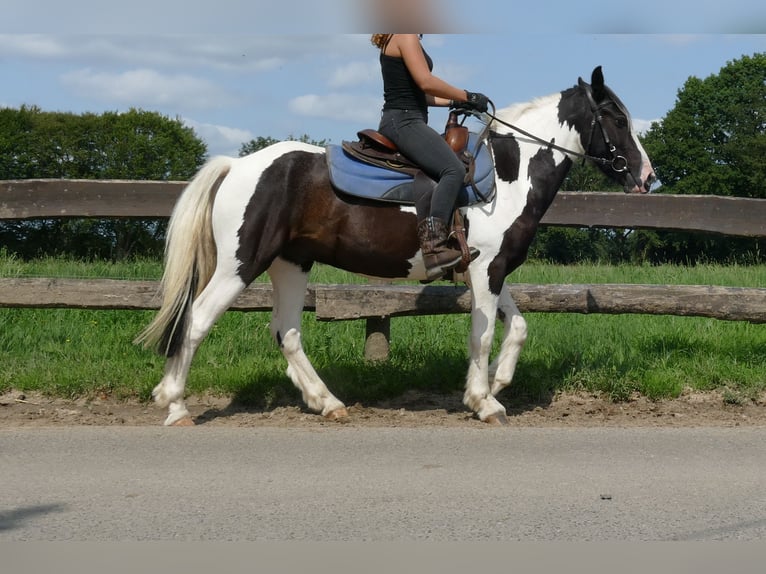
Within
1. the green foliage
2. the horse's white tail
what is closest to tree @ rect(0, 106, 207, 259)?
the horse's white tail

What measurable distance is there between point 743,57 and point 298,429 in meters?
41.7

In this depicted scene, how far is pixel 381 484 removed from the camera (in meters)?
4.65

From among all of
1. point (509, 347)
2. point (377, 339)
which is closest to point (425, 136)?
point (509, 347)

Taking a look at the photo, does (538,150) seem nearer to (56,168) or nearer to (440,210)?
(440,210)

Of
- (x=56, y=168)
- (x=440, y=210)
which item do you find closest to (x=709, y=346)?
(x=440, y=210)

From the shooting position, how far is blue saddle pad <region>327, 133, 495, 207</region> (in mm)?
6578

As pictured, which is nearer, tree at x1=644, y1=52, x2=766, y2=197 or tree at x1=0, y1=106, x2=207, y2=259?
tree at x1=0, y1=106, x2=207, y2=259

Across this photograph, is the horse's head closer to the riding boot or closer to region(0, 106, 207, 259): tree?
the riding boot

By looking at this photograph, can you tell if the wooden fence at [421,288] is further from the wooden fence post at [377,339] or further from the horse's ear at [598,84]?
the horse's ear at [598,84]

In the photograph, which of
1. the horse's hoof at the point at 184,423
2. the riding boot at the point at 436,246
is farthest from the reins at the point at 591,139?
the horse's hoof at the point at 184,423

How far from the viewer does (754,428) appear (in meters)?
6.17

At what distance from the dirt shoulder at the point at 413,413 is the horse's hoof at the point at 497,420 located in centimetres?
9

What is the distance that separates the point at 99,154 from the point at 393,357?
37.5 feet

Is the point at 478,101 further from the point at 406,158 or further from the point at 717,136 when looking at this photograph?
the point at 717,136
